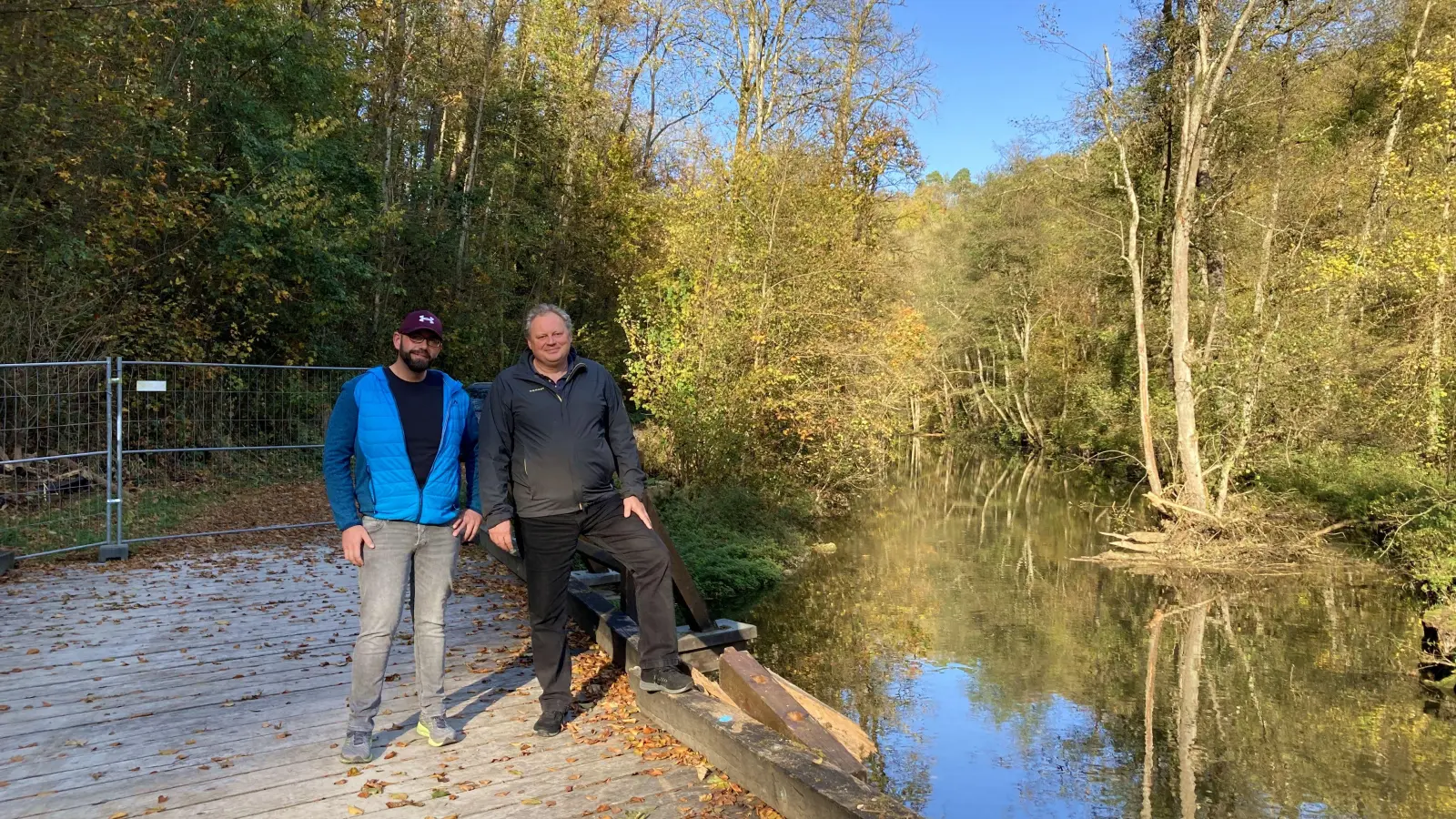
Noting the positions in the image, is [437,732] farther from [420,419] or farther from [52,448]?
[52,448]

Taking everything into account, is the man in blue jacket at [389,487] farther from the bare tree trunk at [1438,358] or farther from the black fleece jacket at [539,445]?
the bare tree trunk at [1438,358]

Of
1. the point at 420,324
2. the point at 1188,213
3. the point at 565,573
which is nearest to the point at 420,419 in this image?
the point at 420,324

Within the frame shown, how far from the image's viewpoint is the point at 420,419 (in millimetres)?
3623

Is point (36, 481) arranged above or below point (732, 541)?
above

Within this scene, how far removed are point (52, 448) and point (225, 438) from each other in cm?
176

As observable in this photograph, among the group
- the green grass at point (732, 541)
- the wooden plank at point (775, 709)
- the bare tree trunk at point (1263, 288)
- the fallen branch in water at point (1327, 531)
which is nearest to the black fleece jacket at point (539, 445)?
the wooden plank at point (775, 709)

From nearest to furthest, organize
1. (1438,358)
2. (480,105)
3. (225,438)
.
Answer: (225,438) < (1438,358) < (480,105)

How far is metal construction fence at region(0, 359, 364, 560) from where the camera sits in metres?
9.29

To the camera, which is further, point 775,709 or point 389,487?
point 775,709

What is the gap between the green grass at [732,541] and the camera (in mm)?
10914

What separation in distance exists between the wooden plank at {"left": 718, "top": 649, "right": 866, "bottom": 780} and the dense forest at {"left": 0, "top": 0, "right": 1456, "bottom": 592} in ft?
29.1

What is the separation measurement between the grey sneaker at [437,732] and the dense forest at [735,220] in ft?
28.0

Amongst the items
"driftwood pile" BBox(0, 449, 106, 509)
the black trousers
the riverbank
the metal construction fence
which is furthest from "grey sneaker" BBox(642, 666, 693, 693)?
the riverbank

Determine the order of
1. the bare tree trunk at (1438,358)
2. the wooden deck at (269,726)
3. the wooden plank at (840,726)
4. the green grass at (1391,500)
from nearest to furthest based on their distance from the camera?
the wooden deck at (269,726), the wooden plank at (840,726), the green grass at (1391,500), the bare tree trunk at (1438,358)
